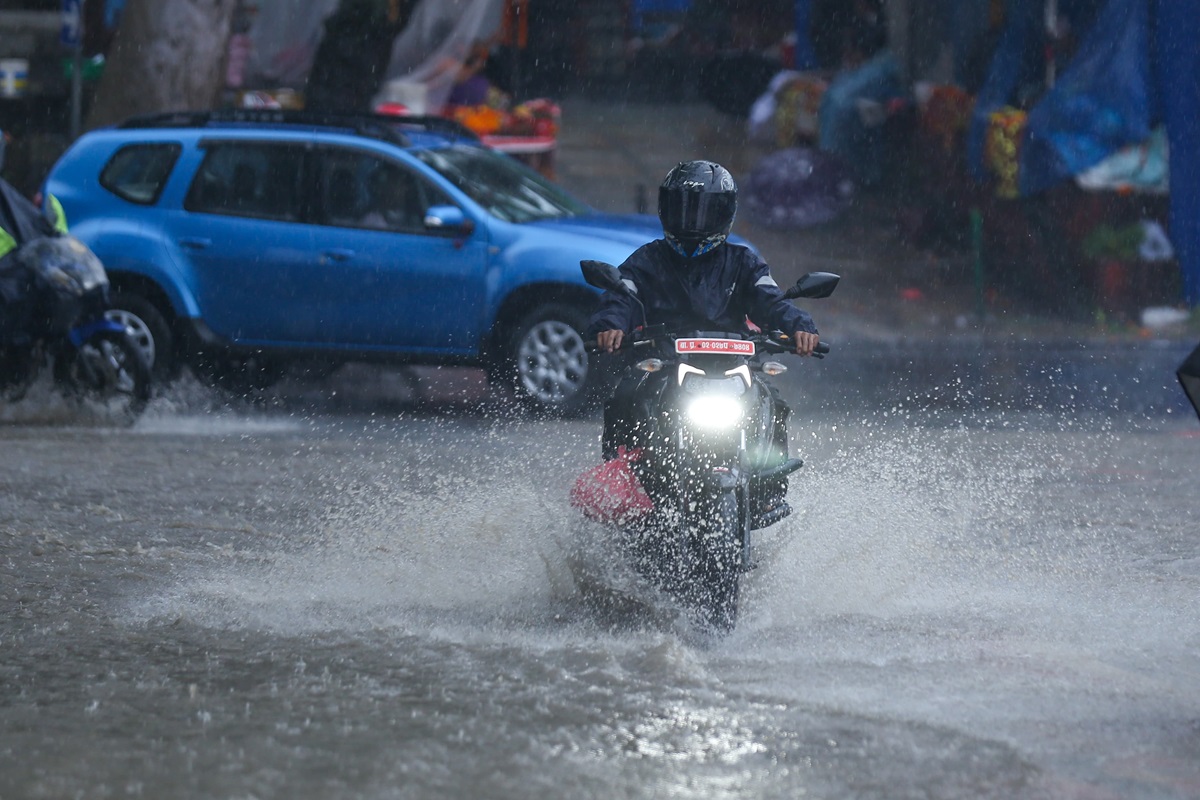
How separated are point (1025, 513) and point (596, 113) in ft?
61.5

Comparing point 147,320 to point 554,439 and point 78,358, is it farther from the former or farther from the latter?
point 554,439

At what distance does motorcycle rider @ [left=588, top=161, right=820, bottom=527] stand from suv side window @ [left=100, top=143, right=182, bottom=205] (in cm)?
673

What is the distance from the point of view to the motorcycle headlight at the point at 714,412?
19.2 feet

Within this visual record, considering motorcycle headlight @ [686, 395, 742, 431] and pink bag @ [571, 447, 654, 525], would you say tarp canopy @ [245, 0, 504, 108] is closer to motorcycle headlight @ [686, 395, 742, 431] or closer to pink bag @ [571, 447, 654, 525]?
pink bag @ [571, 447, 654, 525]

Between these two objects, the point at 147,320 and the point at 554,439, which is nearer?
the point at 554,439

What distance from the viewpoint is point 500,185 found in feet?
41.0

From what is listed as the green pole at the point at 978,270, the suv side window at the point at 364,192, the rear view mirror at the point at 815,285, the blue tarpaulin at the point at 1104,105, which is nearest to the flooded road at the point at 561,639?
the rear view mirror at the point at 815,285

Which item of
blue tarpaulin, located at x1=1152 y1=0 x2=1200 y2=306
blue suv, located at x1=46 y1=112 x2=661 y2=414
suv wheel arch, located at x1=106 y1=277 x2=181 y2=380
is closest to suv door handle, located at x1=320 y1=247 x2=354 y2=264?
blue suv, located at x1=46 y1=112 x2=661 y2=414

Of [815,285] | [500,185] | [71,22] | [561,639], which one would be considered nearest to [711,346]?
[815,285]

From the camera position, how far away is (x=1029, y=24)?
64.0 feet

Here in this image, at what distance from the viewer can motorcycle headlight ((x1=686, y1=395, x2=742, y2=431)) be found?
5.85 m

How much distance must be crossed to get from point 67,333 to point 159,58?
7110mm

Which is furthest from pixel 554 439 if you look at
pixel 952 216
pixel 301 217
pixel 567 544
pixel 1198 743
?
pixel 952 216

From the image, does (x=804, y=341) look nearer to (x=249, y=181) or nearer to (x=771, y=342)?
(x=771, y=342)
